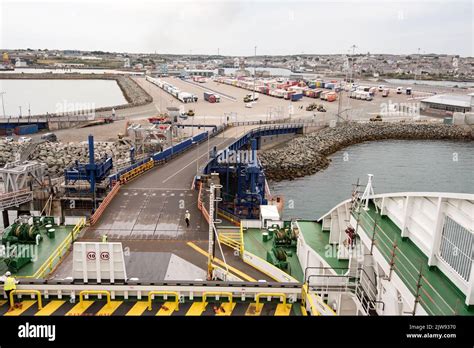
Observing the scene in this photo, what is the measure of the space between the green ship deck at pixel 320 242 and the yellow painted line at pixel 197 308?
4060 mm

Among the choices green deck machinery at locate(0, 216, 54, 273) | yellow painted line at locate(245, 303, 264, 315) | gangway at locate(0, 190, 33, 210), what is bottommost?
gangway at locate(0, 190, 33, 210)

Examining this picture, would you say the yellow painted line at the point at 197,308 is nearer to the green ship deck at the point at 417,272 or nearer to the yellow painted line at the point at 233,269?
the yellow painted line at the point at 233,269

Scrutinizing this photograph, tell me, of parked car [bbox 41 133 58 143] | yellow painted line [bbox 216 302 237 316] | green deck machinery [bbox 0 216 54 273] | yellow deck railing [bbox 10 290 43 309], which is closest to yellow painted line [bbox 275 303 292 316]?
yellow painted line [bbox 216 302 237 316]

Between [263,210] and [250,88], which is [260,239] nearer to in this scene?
[263,210]

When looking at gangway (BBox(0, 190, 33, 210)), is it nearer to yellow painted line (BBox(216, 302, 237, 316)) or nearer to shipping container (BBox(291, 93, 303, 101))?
yellow painted line (BBox(216, 302, 237, 316))

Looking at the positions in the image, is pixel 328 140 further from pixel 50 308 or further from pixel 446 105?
pixel 50 308

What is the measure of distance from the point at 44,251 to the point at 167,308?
23.2 feet

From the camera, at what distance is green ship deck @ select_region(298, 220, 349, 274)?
11.7 metres

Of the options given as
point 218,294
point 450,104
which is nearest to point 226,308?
point 218,294

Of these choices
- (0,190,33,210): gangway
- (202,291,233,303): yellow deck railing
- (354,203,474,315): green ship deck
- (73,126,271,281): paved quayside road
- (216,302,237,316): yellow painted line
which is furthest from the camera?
(0,190,33,210): gangway

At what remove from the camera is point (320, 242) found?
13.2 meters

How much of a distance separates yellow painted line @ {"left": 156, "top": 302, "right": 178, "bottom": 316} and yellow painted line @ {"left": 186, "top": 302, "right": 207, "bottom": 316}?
365 millimetres

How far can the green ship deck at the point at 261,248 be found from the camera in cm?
1323

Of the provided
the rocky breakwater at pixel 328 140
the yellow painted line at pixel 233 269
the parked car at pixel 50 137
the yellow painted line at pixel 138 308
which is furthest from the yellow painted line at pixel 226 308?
the parked car at pixel 50 137
